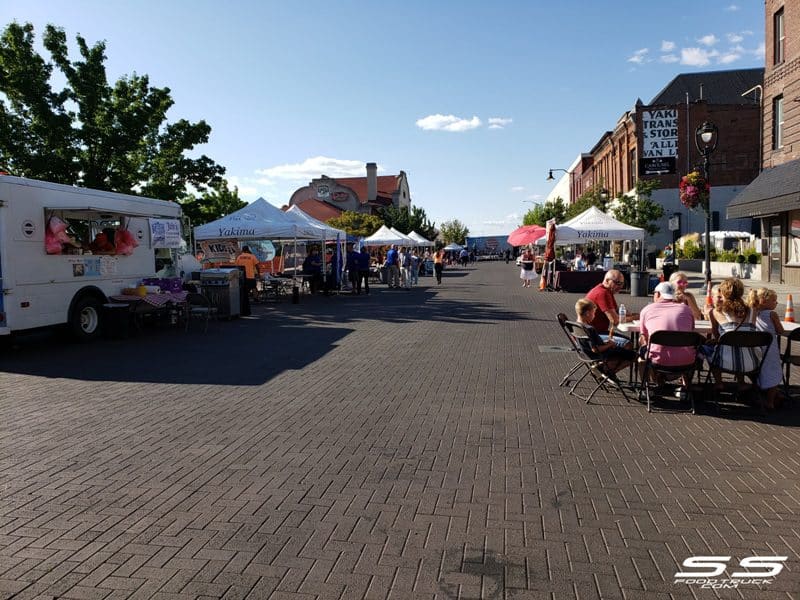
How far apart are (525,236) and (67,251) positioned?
20.9m

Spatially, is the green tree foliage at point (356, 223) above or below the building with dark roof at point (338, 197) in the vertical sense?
below

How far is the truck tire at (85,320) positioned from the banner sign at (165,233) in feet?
9.23

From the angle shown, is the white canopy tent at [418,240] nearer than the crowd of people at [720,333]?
No

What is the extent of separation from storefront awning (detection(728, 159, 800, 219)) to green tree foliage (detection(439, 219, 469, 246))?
363ft

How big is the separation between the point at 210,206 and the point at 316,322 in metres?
17.8

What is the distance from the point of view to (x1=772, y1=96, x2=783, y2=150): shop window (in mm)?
24734

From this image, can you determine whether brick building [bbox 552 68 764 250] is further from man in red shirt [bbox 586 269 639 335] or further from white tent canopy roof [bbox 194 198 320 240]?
man in red shirt [bbox 586 269 639 335]

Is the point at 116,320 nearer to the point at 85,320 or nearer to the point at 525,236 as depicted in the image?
the point at 85,320

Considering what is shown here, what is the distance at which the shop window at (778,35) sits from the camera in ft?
80.1

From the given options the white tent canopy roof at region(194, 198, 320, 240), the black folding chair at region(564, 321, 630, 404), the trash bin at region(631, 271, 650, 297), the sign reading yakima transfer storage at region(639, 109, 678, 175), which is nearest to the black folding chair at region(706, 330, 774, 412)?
the black folding chair at region(564, 321, 630, 404)

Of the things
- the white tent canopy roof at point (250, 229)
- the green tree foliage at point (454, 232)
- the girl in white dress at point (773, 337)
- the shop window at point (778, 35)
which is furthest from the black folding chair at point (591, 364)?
the green tree foliage at point (454, 232)

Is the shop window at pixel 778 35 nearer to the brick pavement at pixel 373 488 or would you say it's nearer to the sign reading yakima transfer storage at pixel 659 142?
the sign reading yakima transfer storage at pixel 659 142

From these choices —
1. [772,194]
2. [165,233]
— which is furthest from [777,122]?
[165,233]

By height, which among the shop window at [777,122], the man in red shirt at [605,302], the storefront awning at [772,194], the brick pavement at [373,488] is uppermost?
the shop window at [777,122]
